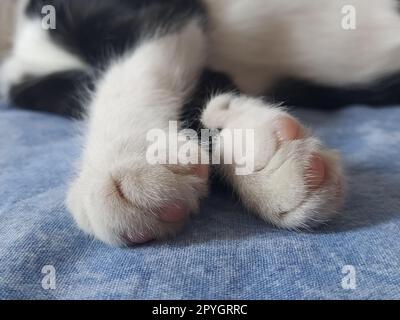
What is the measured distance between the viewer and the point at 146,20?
2.99 ft

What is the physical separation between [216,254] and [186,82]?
410mm

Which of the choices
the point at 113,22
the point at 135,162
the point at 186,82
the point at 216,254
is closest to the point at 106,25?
the point at 113,22

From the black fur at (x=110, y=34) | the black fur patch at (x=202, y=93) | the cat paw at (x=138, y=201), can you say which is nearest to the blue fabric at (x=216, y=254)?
the cat paw at (x=138, y=201)

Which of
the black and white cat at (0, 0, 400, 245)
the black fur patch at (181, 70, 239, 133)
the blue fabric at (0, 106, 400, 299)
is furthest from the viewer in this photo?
the black fur patch at (181, 70, 239, 133)

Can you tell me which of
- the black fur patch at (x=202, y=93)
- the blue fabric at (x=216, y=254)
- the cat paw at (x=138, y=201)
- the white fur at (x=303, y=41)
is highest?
the white fur at (x=303, y=41)

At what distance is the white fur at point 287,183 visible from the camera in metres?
0.60

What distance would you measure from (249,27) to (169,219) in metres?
0.58

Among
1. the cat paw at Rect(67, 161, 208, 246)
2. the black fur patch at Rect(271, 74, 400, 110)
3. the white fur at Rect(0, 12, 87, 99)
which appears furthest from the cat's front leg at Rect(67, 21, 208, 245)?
the black fur patch at Rect(271, 74, 400, 110)

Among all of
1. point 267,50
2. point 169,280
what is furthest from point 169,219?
point 267,50

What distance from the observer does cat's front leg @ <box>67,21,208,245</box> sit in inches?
23.3

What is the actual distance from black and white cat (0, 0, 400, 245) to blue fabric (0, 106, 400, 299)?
0.03 m

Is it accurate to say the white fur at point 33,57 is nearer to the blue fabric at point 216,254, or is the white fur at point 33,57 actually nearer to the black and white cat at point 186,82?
the black and white cat at point 186,82

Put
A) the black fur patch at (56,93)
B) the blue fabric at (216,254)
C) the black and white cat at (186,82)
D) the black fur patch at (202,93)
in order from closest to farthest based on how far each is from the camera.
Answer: the blue fabric at (216,254)
the black and white cat at (186,82)
the black fur patch at (202,93)
the black fur patch at (56,93)

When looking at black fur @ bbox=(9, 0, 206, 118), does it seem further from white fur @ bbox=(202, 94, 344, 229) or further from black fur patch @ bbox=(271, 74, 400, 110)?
white fur @ bbox=(202, 94, 344, 229)
